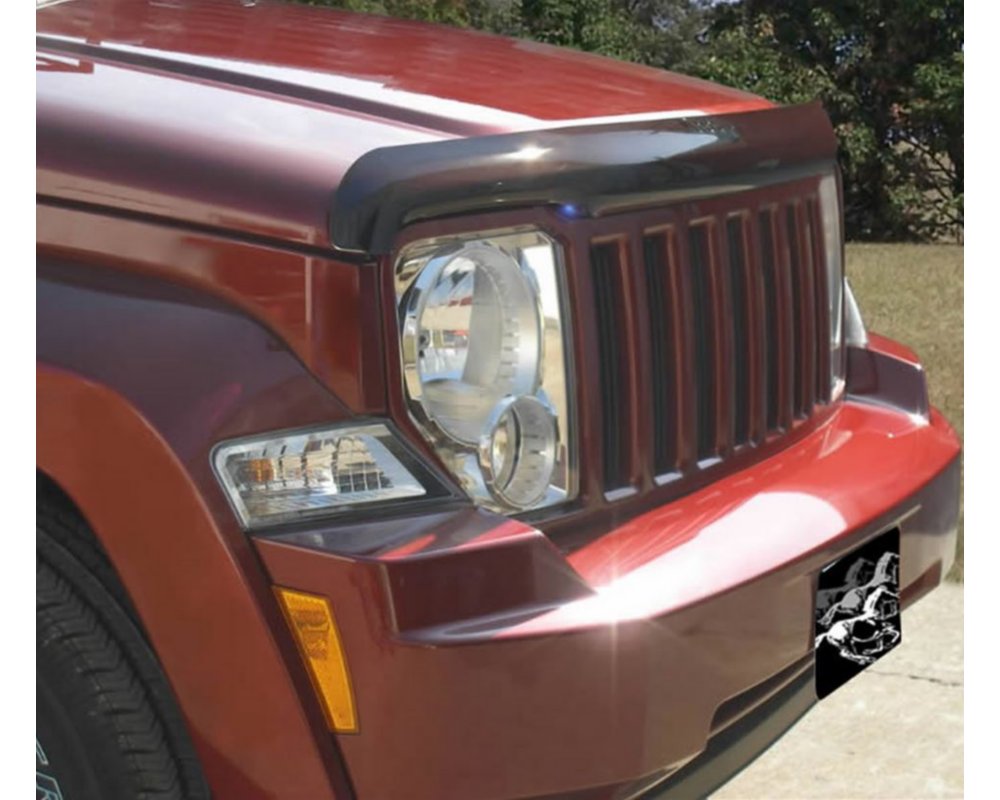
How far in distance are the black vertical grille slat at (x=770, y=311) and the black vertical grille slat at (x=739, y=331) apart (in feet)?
0.28

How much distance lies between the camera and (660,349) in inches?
93.6

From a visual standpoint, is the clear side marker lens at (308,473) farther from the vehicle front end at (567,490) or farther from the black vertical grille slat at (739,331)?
the black vertical grille slat at (739,331)

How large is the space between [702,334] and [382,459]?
72 cm

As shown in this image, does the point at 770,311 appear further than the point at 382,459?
Yes

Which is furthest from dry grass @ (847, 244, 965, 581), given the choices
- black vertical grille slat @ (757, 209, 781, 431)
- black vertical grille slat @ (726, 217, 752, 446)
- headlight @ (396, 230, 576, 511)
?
headlight @ (396, 230, 576, 511)

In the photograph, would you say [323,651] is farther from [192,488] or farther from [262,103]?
[262,103]

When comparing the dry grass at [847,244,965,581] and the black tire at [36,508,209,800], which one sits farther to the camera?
the dry grass at [847,244,965,581]

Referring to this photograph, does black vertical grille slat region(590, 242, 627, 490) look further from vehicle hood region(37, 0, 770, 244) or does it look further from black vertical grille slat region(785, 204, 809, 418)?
black vertical grille slat region(785, 204, 809, 418)

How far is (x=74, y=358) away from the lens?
2.04m

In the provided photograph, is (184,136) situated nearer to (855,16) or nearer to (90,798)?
(90,798)

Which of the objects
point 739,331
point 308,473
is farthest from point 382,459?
point 739,331

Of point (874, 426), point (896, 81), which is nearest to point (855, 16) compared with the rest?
point (896, 81)

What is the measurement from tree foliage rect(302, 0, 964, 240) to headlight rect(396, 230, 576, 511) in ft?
48.3

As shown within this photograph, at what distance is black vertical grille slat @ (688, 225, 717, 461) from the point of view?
2.47m
